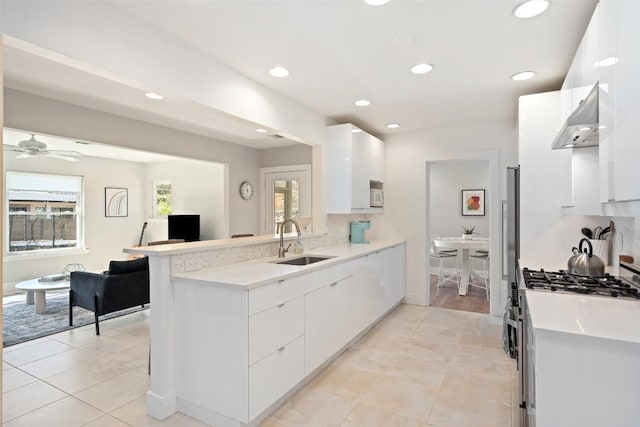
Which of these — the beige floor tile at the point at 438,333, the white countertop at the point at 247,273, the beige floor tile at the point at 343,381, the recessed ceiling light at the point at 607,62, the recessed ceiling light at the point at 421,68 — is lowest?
the beige floor tile at the point at 343,381

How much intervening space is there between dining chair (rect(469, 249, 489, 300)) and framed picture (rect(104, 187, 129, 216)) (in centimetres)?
700

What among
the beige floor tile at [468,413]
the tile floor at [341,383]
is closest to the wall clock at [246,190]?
the tile floor at [341,383]

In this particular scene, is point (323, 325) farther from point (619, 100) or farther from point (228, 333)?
point (619, 100)

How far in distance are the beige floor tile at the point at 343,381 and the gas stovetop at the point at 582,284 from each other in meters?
1.37

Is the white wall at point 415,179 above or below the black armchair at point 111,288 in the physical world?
above

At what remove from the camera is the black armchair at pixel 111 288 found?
3.76 metres

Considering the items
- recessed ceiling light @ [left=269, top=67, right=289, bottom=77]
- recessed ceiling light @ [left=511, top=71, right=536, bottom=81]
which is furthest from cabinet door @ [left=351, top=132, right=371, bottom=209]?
recessed ceiling light @ [left=511, top=71, right=536, bottom=81]

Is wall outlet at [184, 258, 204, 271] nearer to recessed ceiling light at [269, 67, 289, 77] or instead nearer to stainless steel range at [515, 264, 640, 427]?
recessed ceiling light at [269, 67, 289, 77]

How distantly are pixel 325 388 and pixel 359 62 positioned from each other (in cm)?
245

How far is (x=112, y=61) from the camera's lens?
6.29 feet

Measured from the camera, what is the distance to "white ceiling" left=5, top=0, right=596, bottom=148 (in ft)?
6.44

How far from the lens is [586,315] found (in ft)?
4.55

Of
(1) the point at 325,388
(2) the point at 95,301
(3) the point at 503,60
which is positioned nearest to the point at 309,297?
(1) the point at 325,388

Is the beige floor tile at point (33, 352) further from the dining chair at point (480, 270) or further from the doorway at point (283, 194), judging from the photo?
the dining chair at point (480, 270)
